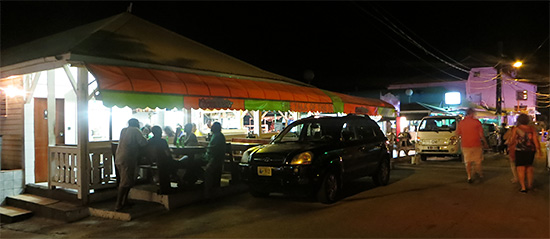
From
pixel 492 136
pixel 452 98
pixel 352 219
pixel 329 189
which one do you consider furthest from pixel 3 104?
pixel 452 98

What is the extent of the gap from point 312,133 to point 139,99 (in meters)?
3.70

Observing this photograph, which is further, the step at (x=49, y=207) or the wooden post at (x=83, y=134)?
the wooden post at (x=83, y=134)

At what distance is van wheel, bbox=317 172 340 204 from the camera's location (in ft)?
23.7

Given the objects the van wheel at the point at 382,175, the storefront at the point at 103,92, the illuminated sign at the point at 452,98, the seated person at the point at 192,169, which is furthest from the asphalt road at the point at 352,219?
the illuminated sign at the point at 452,98

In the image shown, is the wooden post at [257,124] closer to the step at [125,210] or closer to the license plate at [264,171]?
the license plate at [264,171]

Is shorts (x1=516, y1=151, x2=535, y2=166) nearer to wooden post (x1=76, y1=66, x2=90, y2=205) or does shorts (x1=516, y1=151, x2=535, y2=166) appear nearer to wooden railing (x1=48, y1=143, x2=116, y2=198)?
wooden railing (x1=48, y1=143, x2=116, y2=198)

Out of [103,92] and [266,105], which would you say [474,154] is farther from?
[103,92]

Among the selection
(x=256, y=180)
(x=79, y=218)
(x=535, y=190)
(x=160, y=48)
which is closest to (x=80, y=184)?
(x=79, y=218)

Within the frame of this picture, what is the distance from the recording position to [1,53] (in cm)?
1084

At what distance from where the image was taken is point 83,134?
7289mm

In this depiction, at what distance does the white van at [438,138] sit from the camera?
14719mm

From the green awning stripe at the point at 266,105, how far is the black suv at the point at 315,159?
1621 millimetres

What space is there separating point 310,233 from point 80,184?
15.4ft

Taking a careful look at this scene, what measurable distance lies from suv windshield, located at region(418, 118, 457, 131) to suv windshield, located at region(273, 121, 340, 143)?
346 inches
